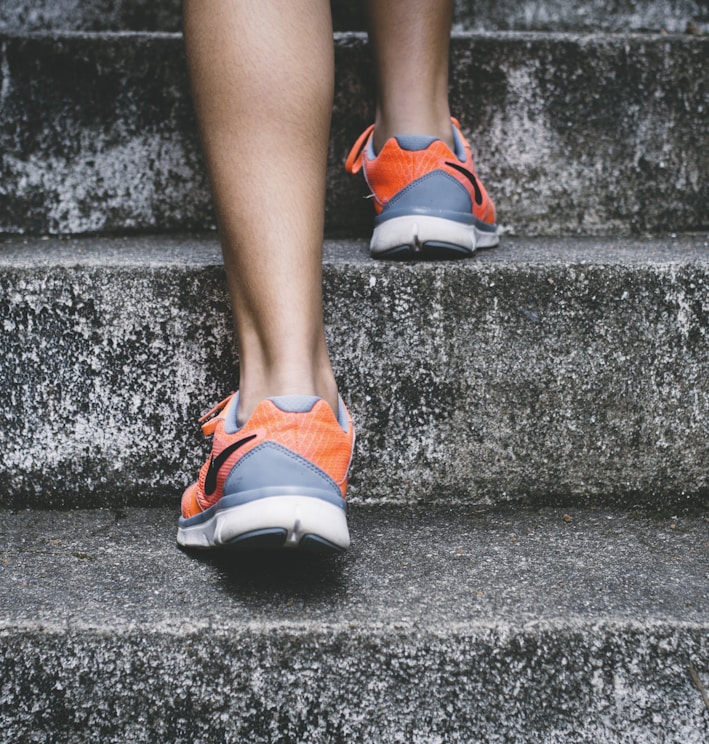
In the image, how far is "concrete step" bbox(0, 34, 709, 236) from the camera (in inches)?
40.3

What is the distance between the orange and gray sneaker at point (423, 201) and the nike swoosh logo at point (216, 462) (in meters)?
0.34

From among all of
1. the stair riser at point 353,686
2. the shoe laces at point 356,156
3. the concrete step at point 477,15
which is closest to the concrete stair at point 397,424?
the stair riser at point 353,686

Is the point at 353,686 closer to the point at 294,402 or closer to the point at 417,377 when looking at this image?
the point at 294,402

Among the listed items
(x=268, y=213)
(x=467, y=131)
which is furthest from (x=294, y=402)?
(x=467, y=131)

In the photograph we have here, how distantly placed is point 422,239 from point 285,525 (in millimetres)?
419

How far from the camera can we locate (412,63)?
89cm

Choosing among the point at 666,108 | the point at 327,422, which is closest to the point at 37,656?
the point at 327,422

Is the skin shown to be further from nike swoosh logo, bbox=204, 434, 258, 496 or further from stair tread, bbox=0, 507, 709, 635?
stair tread, bbox=0, 507, 709, 635

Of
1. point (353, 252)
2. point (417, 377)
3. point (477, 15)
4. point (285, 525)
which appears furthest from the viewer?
point (477, 15)

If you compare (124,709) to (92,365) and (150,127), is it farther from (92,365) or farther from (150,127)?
(150,127)

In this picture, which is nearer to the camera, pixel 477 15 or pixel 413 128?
pixel 413 128

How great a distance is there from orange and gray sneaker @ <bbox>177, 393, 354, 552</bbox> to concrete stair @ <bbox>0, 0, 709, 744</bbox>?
0.22 feet

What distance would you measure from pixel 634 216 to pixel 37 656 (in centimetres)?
99

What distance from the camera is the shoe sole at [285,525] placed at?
0.56 m
